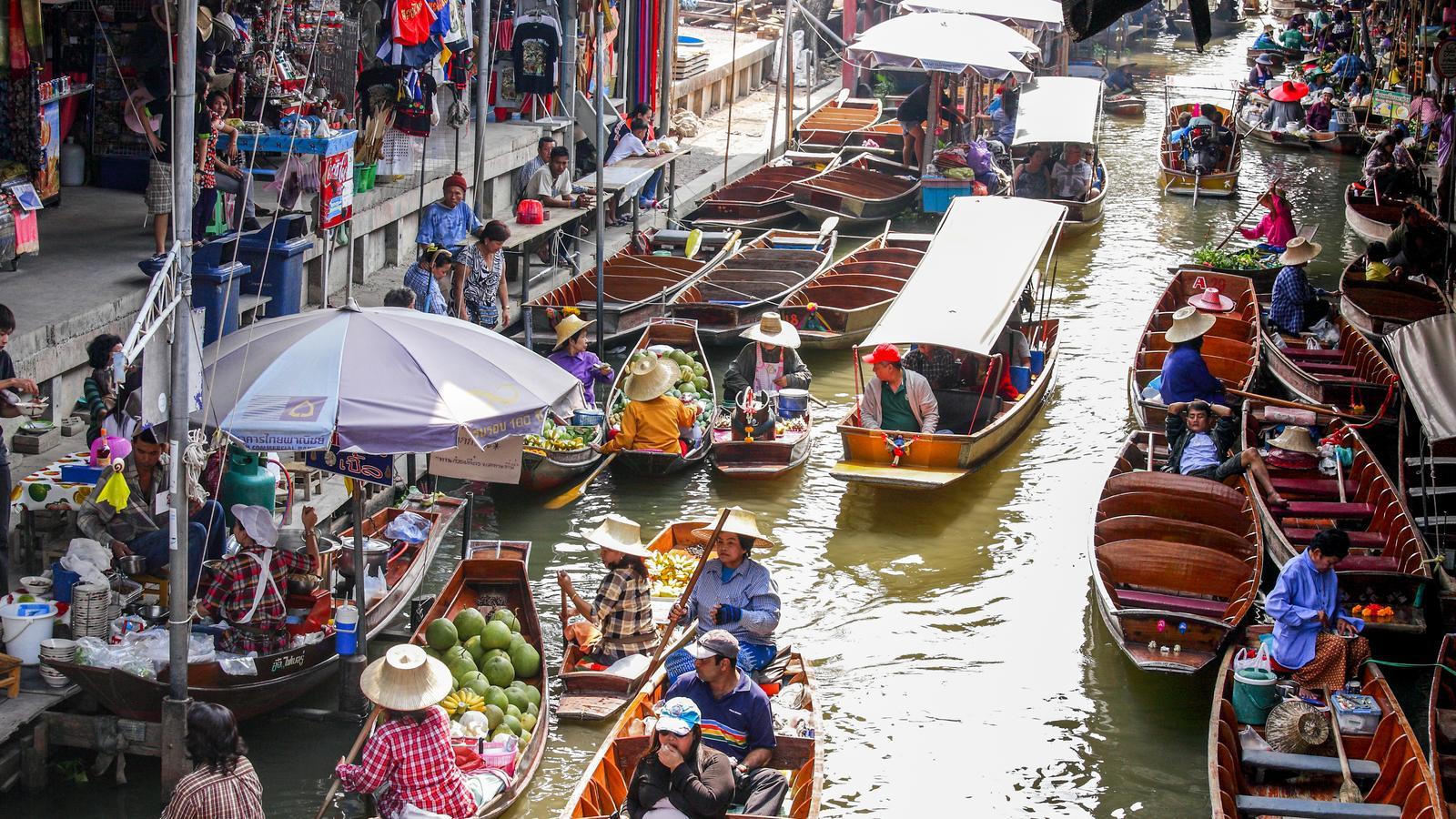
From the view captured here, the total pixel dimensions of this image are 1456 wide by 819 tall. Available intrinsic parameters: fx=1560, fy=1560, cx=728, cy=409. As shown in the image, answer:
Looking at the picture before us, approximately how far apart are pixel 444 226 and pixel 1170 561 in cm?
691

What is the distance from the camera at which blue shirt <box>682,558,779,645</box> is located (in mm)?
8438

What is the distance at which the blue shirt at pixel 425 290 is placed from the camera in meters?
12.2

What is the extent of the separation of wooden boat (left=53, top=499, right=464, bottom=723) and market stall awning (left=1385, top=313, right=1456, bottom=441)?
630 cm

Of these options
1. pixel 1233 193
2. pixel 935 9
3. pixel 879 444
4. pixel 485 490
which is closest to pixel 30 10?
pixel 485 490

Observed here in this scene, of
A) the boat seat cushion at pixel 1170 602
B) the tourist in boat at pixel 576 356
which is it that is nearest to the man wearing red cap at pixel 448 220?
the tourist in boat at pixel 576 356

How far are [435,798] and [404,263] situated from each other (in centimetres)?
981

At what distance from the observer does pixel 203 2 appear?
1234 cm

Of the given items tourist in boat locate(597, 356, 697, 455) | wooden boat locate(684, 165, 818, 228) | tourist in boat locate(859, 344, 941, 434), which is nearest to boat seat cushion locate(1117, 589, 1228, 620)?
tourist in boat locate(859, 344, 941, 434)

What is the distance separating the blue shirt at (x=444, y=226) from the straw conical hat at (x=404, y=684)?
288 inches

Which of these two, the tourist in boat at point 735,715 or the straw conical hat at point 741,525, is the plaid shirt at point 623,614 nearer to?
the straw conical hat at point 741,525

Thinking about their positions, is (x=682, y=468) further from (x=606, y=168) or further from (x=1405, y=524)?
(x=606, y=168)

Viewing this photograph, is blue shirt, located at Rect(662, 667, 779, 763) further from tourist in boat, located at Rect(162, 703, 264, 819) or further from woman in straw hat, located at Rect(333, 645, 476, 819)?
tourist in boat, located at Rect(162, 703, 264, 819)

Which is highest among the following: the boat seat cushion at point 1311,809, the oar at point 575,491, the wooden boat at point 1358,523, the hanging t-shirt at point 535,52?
the hanging t-shirt at point 535,52

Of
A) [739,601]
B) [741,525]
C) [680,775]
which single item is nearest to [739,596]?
[739,601]
